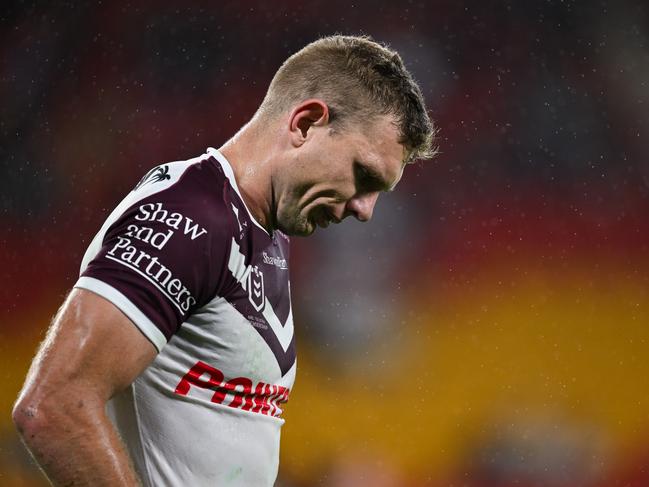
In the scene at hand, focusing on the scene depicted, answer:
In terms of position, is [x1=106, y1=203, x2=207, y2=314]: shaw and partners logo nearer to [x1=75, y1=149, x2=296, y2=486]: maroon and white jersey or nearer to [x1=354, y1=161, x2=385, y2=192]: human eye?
[x1=75, y1=149, x2=296, y2=486]: maroon and white jersey

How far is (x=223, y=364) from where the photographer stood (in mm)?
768

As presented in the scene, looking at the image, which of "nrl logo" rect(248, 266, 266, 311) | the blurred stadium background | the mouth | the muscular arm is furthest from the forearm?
the blurred stadium background

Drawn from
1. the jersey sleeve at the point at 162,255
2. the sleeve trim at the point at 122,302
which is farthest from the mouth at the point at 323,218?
the sleeve trim at the point at 122,302

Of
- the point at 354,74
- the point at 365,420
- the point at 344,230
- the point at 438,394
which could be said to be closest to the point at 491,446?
the point at 438,394

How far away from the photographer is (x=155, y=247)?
658mm

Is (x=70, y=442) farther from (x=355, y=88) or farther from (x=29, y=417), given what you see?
(x=355, y=88)

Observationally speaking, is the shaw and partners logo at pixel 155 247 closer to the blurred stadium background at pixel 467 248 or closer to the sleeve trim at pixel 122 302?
the sleeve trim at pixel 122 302

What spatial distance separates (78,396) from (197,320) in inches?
6.1

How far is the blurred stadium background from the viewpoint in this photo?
8.48ft

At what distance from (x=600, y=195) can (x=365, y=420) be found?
1.09m

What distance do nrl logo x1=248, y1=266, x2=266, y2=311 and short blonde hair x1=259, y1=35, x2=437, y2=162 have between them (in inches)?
6.9

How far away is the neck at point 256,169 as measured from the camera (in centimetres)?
84

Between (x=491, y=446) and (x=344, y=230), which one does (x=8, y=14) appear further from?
(x=491, y=446)

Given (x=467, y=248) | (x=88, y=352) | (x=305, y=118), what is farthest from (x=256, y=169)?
(x=467, y=248)
